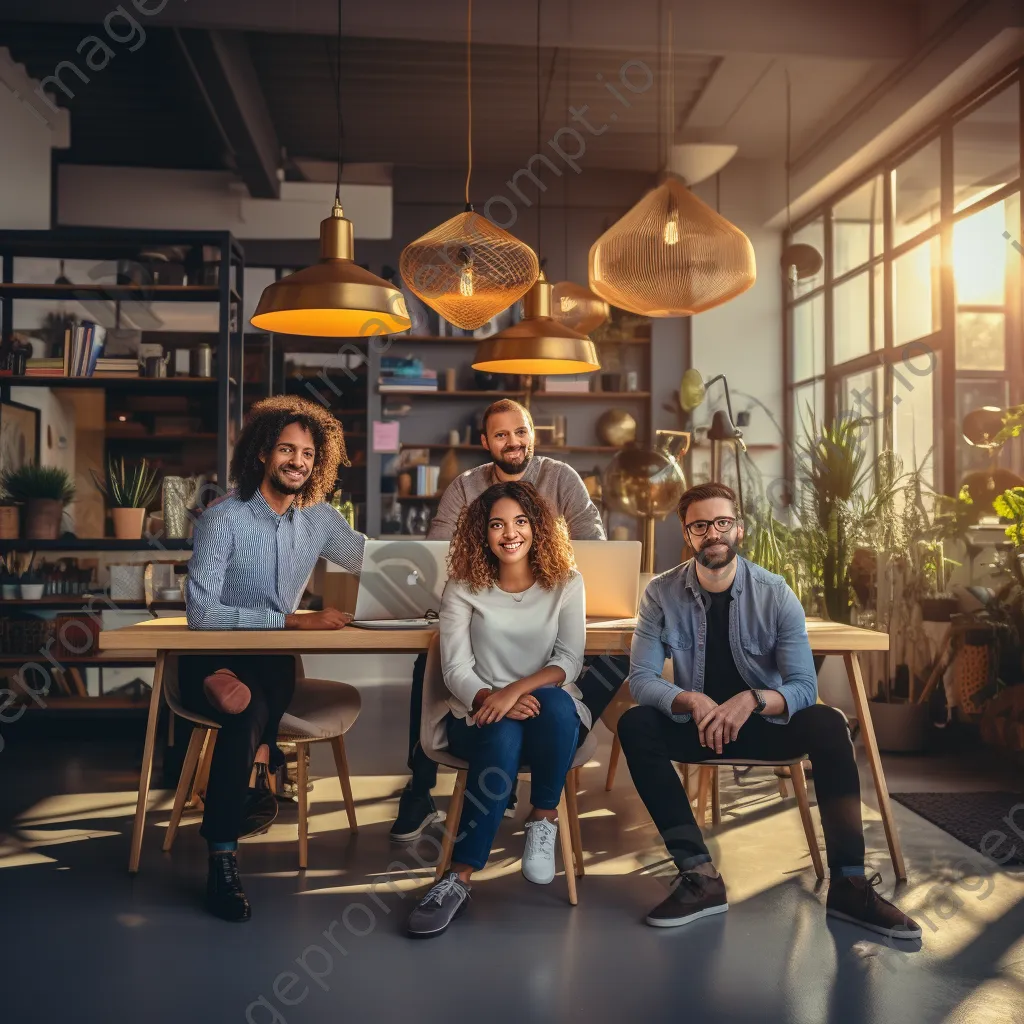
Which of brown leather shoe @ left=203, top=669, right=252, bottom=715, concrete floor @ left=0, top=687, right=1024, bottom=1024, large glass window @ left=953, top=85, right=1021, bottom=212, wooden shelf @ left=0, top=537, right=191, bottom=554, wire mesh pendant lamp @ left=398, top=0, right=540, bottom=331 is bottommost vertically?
concrete floor @ left=0, top=687, right=1024, bottom=1024

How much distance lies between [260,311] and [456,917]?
1.63 m

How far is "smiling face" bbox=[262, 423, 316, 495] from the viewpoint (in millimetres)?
3070

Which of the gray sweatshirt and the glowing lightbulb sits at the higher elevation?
the glowing lightbulb

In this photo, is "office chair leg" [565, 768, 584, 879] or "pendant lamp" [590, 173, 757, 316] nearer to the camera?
"office chair leg" [565, 768, 584, 879]

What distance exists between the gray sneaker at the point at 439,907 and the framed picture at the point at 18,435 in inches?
146

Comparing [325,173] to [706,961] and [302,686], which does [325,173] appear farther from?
[706,961]

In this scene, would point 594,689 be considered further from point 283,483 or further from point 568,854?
point 283,483

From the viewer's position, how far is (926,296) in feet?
19.9

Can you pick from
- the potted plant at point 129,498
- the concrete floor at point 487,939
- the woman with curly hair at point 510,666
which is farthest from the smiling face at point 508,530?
the potted plant at point 129,498

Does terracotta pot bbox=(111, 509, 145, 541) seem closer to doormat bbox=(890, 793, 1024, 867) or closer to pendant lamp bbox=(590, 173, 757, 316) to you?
pendant lamp bbox=(590, 173, 757, 316)

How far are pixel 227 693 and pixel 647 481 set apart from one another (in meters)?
2.10

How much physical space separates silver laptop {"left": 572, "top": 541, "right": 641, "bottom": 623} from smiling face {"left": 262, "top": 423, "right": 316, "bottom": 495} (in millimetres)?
838

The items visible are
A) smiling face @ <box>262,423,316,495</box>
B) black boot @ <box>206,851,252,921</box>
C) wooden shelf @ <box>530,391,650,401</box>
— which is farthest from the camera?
wooden shelf @ <box>530,391,650,401</box>

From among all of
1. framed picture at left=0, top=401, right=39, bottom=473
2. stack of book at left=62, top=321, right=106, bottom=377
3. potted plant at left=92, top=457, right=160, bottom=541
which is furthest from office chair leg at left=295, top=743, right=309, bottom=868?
framed picture at left=0, top=401, right=39, bottom=473
